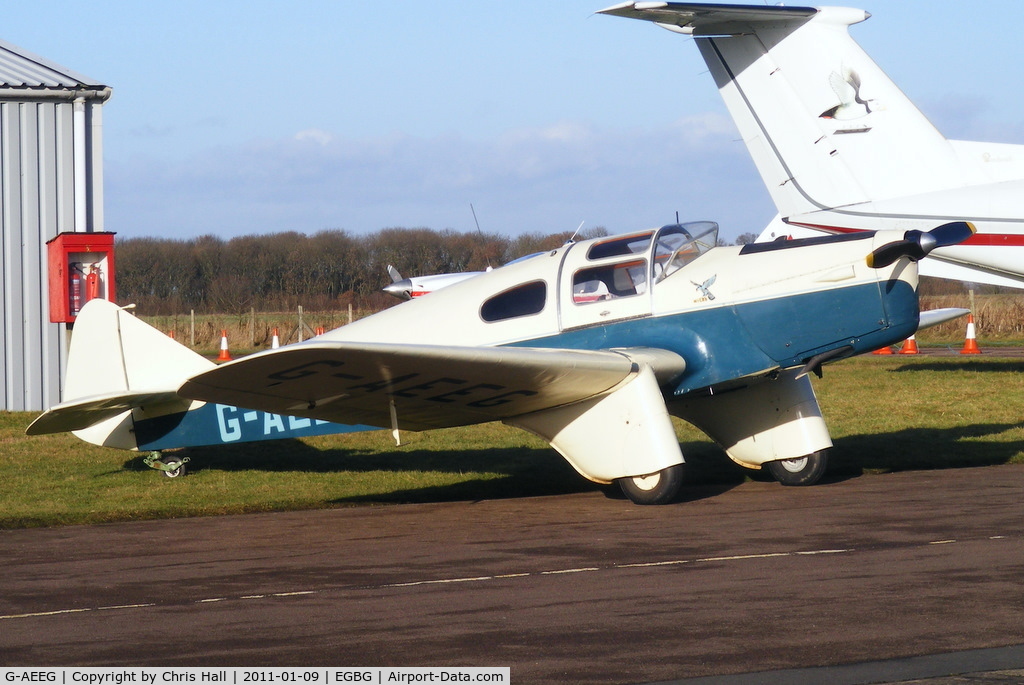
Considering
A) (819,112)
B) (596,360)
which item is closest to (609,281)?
(596,360)

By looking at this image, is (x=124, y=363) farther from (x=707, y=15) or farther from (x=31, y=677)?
(x=707, y=15)

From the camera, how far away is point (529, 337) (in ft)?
30.6

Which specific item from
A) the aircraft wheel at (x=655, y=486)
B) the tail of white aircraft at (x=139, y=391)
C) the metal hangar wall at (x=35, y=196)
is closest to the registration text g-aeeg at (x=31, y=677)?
the aircraft wheel at (x=655, y=486)

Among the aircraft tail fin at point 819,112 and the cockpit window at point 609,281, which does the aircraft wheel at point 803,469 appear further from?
the aircraft tail fin at point 819,112

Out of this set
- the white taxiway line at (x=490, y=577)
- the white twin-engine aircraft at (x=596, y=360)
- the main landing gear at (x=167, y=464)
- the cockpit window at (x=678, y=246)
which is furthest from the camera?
the main landing gear at (x=167, y=464)

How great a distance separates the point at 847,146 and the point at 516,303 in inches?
323

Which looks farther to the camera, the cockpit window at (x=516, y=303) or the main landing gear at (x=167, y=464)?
the main landing gear at (x=167, y=464)

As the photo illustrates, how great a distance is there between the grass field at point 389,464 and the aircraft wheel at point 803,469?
0.70 meters

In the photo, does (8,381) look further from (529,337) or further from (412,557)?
(412,557)

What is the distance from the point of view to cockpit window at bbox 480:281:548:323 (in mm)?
9352

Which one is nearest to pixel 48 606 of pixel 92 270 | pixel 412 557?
pixel 412 557

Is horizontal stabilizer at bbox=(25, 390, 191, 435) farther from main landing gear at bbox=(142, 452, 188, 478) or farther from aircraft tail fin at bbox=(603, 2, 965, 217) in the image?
aircraft tail fin at bbox=(603, 2, 965, 217)

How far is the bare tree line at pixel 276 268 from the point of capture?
47875 mm
